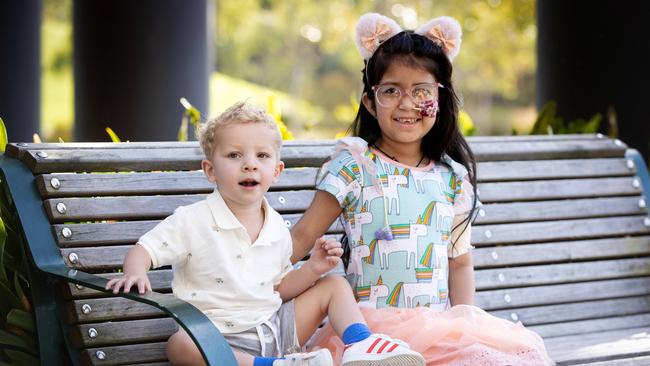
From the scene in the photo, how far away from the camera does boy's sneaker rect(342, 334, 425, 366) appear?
2945 millimetres

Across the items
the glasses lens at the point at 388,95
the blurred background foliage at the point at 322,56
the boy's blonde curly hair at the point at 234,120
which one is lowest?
the blurred background foliage at the point at 322,56

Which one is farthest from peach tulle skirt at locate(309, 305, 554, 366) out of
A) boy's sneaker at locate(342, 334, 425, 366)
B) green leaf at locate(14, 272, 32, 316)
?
green leaf at locate(14, 272, 32, 316)

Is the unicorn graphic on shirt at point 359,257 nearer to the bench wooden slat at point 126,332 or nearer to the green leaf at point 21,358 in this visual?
the bench wooden slat at point 126,332

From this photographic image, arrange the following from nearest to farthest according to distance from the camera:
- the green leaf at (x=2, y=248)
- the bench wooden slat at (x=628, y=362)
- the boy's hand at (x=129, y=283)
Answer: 1. the boy's hand at (x=129, y=283)
2. the green leaf at (x=2, y=248)
3. the bench wooden slat at (x=628, y=362)

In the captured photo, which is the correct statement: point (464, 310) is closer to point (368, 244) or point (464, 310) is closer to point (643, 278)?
point (368, 244)

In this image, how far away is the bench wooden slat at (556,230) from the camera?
439 cm

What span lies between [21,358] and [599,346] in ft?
7.15

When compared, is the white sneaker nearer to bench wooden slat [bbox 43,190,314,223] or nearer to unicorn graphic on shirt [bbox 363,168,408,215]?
unicorn graphic on shirt [bbox 363,168,408,215]

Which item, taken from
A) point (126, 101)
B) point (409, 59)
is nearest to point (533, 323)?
point (409, 59)

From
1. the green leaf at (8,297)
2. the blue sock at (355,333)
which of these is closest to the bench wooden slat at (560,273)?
the blue sock at (355,333)

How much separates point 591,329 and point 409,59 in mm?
1601

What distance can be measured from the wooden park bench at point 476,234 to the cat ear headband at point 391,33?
59 cm

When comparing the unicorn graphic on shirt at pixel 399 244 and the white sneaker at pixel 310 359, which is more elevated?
the unicorn graphic on shirt at pixel 399 244

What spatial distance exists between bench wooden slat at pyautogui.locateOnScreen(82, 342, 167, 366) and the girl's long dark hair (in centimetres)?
75
